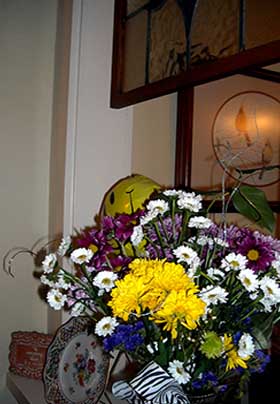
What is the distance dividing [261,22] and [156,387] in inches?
28.8

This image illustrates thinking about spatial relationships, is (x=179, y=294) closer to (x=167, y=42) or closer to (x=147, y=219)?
(x=147, y=219)

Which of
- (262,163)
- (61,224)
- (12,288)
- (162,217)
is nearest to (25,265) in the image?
(12,288)

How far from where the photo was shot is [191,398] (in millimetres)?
711

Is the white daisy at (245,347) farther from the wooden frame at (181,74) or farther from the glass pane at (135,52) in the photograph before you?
the glass pane at (135,52)

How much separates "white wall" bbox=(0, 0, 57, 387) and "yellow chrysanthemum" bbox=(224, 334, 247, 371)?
1038 mm

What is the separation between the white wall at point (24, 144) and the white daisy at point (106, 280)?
36.7 inches

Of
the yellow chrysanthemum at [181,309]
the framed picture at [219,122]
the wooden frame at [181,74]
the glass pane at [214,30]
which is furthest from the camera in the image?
the framed picture at [219,122]

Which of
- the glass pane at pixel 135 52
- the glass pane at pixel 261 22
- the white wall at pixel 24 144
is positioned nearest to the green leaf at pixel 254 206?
the glass pane at pixel 261 22

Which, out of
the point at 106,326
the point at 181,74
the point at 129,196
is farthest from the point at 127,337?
the point at 181,74

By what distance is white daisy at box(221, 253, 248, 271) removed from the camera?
68cm

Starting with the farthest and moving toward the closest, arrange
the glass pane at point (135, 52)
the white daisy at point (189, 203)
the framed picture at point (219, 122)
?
the framed picture at point (219, 122)
the glass pane at point (135, 52)
the white daisy at point (189, 203)

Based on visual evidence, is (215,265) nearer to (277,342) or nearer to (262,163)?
(277,342)

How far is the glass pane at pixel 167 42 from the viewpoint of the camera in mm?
1200

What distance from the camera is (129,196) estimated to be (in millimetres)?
1084
